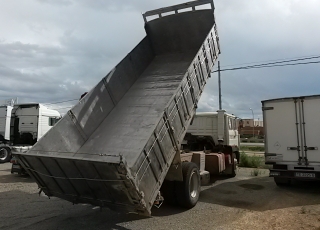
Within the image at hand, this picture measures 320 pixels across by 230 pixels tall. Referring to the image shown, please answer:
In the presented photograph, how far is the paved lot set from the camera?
6.03 meters

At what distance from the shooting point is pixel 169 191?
7.15 meters

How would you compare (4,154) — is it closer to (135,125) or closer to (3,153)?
(3,153)

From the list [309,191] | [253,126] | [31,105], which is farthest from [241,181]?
[253,126]

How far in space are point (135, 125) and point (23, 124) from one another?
13325 mm

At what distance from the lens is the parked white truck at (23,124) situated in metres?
17.1

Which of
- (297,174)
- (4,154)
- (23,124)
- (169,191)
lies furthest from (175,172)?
(4,154)

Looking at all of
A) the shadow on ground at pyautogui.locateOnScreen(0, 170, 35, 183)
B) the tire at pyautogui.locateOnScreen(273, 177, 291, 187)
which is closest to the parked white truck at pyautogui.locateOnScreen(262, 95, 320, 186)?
the tire at pyautogui.locateOnScreen(273, 177, 291, 187)

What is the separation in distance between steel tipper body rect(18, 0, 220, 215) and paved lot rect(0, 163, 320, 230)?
915 millimetres

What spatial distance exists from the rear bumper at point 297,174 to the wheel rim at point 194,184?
11.1 feet

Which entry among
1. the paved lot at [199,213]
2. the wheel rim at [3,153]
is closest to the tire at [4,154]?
the wheel rim at [3,153]

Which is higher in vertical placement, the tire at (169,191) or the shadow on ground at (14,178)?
the tire at (169,191)

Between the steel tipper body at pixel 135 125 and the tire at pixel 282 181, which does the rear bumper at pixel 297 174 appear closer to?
the tire at pixel 282 181

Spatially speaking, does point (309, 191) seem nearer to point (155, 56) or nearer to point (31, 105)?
point (155, 56)

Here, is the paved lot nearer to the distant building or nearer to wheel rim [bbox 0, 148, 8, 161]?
wheel rim [bbox 0, 148, 8, 161]
